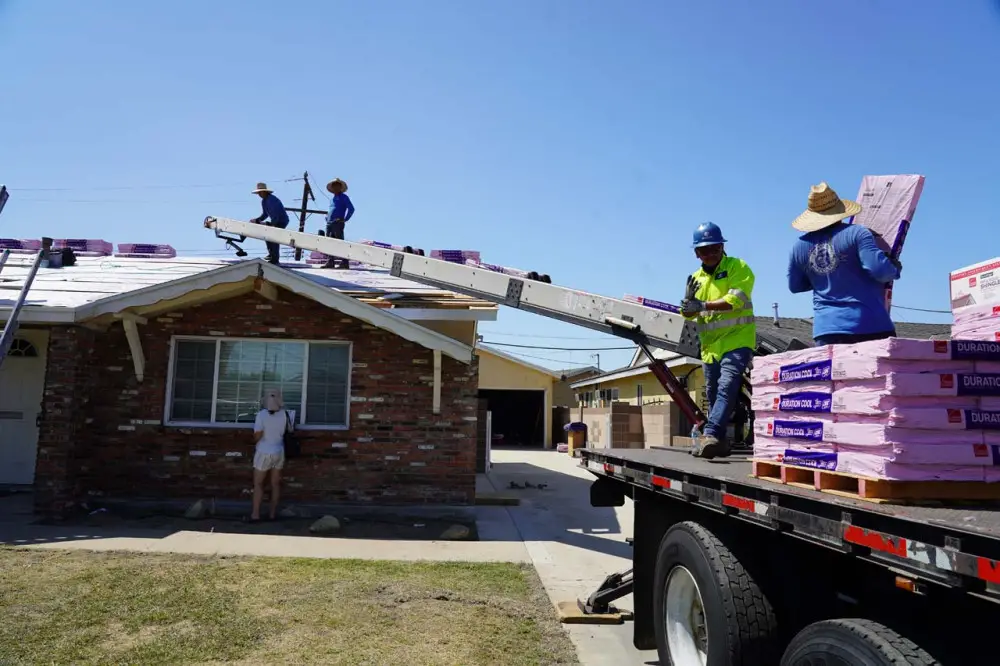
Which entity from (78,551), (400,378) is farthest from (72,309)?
(400,378)

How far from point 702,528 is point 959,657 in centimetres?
150

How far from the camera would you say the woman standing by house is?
29.7 ft

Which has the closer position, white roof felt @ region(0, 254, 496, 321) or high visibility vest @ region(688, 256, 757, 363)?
high visibility vest @ region(688, 256, 757, 363)

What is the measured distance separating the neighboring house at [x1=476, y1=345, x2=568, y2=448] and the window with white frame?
1762cm

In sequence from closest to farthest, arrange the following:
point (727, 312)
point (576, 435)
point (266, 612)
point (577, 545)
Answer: point (727, 312) < point (266, 612) < point (577, 545) < point (576, 435)

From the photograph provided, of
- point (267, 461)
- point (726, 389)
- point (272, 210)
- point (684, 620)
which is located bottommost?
point (684, 620)

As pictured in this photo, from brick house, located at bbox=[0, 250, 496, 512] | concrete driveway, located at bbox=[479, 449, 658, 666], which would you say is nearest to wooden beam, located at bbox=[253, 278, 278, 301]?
brick house, located at bbox=[0, 250, 496, 512]

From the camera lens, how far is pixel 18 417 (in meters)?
10.9

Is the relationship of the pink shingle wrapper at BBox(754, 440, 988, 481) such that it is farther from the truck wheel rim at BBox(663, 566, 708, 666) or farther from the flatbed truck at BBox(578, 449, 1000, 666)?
the truck wheel rim at BBox(663, 566, 708, 666)

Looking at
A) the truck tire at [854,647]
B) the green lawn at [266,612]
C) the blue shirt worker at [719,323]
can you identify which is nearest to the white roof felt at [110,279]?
the green lawn at [266,612]

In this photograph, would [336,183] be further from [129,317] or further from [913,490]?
[913,490]

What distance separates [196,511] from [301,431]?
1683 millimetres

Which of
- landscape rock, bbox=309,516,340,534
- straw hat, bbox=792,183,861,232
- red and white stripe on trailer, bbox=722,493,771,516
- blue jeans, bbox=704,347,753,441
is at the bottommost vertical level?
landscape rock, bbox=309,516,340,534

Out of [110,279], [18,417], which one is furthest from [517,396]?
[18,417]
